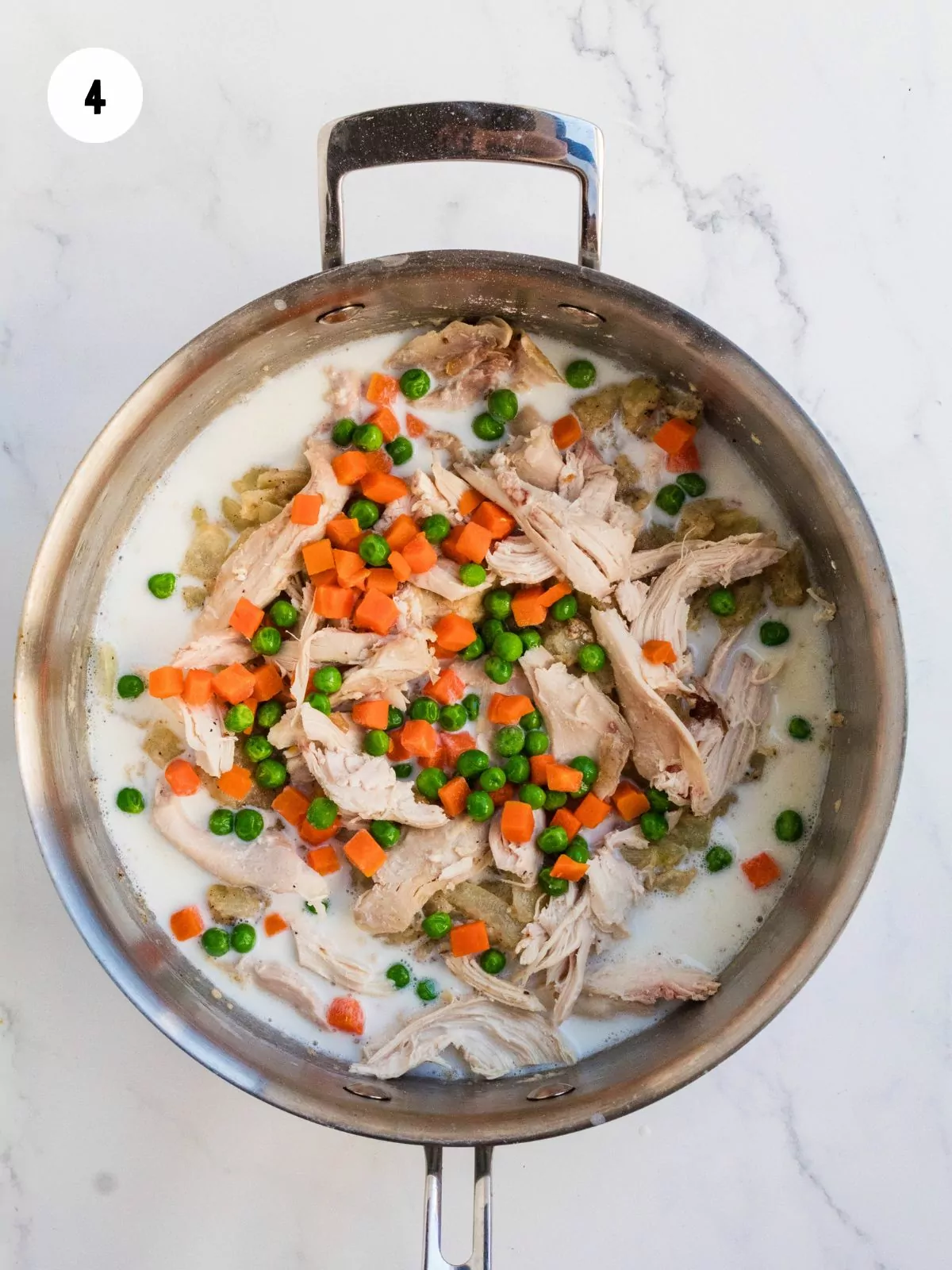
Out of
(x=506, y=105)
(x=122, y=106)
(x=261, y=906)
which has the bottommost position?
(x=261, y=906)

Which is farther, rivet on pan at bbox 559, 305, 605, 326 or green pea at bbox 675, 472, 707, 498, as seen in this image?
green pea at bbox 675, 472, 707, 498

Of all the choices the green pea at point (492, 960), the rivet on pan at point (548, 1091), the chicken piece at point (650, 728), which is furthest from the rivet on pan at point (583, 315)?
the rivet on pan at point (548, 1091)

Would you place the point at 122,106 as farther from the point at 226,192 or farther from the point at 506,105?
the point at 506,105

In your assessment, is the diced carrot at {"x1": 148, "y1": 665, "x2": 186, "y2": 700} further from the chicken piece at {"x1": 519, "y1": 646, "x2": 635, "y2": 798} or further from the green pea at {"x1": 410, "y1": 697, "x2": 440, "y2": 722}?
the chicken piece at {"x1": 519, "y1": 646, "x2": 635, "y2": 798}

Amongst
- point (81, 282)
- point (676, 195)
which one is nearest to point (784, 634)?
point (676, 195)

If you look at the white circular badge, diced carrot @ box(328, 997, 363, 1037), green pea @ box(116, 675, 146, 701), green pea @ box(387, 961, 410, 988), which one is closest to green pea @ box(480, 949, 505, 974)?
green pea @ box(387, 961, 410, 988)

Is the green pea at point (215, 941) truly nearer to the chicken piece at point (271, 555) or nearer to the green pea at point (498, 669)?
the chicken piece at point (271, 555)
